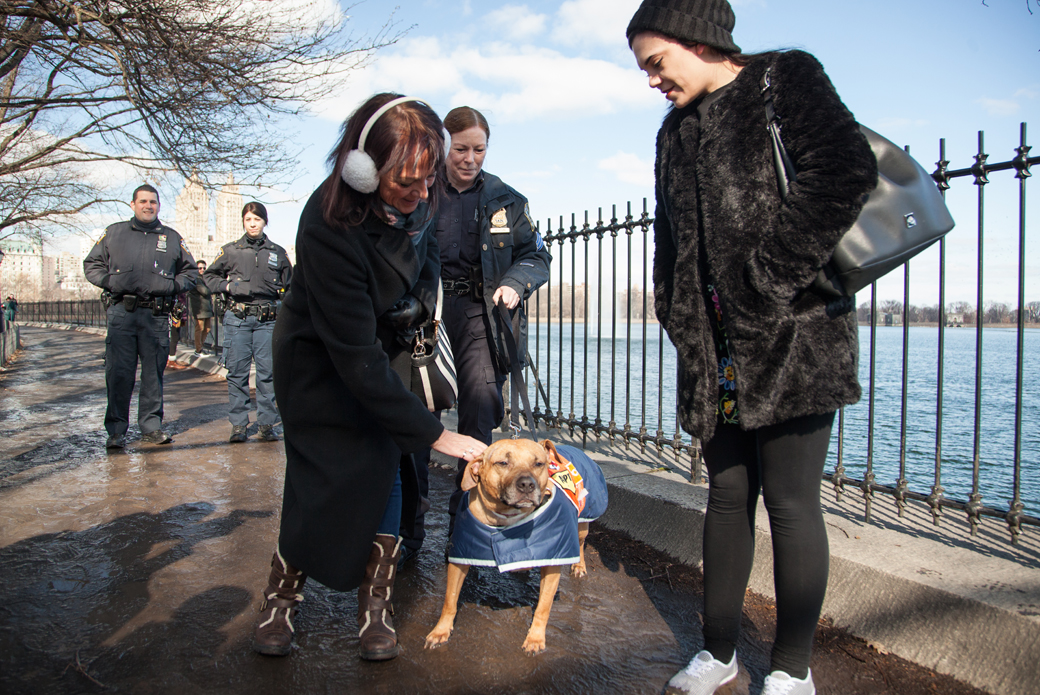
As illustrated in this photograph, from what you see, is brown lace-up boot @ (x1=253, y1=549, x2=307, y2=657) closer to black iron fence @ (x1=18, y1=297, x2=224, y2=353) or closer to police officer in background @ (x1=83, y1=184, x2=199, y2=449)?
police officer in background @ (x1=83, y1=184, x2=199, y2=449)

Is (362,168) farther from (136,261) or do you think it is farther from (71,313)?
(71,313)

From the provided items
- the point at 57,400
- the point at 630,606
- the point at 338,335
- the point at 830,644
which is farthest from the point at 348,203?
the point at 57,400

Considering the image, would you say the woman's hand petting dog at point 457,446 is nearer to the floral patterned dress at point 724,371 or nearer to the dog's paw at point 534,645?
the dog's paw at point 534,645

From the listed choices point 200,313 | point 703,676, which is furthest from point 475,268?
point 200,313

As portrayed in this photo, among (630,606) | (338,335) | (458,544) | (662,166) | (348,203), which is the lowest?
(630,606)

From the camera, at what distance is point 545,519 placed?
2.62 m

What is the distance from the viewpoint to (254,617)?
2678 mm

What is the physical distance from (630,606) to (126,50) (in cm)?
903

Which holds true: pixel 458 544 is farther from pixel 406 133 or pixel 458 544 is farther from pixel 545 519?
pixel 406 133

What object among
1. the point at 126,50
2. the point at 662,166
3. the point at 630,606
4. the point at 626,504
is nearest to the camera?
the point at 662,166

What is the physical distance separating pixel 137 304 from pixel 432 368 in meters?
4.75

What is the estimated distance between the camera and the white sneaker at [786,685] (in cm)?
192

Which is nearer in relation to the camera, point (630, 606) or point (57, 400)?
point (630, 606)

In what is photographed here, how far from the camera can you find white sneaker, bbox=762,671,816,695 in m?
1.92
